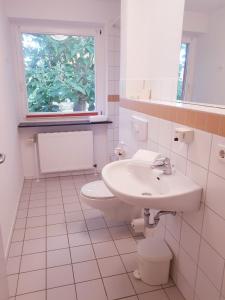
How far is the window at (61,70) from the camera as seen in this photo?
296cm

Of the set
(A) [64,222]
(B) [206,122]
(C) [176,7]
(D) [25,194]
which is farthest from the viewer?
(D) [25,194]

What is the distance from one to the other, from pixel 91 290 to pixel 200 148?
112 cm

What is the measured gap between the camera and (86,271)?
1627 mm

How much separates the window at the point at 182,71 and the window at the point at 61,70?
1.72 meters

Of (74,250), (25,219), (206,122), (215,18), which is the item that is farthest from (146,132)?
(25,219)

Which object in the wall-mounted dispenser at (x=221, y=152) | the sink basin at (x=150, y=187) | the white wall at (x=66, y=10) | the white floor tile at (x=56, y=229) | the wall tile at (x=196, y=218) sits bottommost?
the white floor tile at (x=56, y=229)

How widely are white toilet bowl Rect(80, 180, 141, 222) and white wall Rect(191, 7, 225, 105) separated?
0.99 meters

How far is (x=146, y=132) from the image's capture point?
1751mm

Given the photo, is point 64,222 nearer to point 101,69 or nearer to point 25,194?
point 25,194

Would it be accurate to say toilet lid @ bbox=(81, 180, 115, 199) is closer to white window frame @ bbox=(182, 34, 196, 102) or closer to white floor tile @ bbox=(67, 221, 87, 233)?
white floor tile @ bbox=(67, 221, 87, 233)

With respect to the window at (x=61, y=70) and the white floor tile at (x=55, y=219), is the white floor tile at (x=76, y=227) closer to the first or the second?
the white floor tile at (x=55, y=219)

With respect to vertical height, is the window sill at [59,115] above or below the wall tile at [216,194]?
above

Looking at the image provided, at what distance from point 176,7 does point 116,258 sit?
192cm

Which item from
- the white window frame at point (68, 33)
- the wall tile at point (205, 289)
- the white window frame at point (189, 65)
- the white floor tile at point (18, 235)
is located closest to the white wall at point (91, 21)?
the white window frame at point (68, 33)
